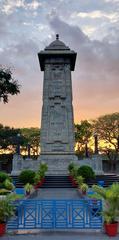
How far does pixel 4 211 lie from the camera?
27.0 ft

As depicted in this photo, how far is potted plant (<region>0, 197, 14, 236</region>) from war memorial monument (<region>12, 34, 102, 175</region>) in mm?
21562

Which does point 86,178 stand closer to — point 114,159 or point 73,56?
point 73,56

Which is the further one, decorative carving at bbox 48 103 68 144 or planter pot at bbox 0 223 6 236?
decorative carving at bbox 48 103 68 144

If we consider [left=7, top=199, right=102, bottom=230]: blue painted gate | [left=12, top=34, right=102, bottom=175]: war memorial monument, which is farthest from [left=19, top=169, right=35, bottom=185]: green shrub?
[left=7, top=199, right=102, bottom=230]: blue painted gate

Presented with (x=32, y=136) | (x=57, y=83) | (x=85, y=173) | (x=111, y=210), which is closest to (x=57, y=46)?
(x=57, y=83)

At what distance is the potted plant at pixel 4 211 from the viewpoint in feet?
27.0

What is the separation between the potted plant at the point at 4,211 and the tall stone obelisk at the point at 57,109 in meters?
21.7

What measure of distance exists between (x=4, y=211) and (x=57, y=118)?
78.2 ft

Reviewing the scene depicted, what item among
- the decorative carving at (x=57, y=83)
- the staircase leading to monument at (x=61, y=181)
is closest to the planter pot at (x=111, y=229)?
the staircase leading to monument at (x=61, y=181)

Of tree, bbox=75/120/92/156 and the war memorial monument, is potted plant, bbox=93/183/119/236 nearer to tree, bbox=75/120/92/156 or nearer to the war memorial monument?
the war memorial monument

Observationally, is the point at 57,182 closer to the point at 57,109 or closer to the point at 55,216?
the point at 57,109

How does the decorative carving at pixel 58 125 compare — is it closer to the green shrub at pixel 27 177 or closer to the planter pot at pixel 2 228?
the green shrub at pixel 27 177

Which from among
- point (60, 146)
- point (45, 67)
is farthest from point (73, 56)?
point (60, 146)

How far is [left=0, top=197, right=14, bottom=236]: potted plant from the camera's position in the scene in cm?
824
